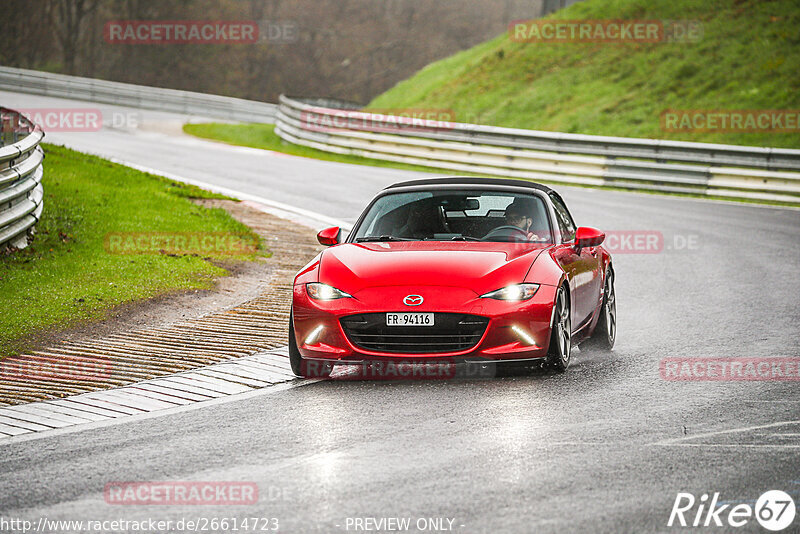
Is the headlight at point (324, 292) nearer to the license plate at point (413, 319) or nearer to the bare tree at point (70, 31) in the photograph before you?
the license plate at point (413, 319)

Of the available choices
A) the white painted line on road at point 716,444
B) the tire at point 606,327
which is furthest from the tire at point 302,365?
the white painted line on road at point 716,444

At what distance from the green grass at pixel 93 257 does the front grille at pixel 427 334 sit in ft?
10.2

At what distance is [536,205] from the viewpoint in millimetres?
9383

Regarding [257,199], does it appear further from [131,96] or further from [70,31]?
[70,31]

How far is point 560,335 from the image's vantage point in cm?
827

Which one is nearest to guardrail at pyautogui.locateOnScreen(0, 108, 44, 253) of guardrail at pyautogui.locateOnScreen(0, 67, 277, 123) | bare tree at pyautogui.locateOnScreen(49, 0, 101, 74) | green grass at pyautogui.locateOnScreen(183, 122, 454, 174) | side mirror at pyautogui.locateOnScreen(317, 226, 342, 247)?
side mirror at pyautogui.locateOnScreen(317, 226, 342, 247)

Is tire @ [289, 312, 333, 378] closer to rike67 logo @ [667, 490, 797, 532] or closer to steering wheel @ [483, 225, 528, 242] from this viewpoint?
steering wheel @ [483, 225, 528, 242]

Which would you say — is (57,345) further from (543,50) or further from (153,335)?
(543,50)

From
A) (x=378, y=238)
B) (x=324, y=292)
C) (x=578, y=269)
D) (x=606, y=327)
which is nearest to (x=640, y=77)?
(x=606, y=327)

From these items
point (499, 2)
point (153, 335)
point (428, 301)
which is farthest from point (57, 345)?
point (499, 2)

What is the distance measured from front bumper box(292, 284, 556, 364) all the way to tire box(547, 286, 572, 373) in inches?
4.5

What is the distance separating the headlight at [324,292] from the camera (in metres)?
8.08

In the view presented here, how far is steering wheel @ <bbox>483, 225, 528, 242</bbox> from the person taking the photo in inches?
355

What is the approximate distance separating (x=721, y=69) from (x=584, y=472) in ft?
95.7
